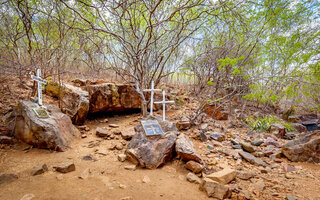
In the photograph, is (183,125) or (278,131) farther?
(278,131)

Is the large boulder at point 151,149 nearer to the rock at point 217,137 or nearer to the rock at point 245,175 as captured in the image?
the rock at point 245,175

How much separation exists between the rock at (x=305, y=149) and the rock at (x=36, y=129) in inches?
217

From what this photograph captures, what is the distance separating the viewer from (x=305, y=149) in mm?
3303

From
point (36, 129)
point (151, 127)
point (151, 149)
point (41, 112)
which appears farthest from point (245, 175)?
point (41, 112)

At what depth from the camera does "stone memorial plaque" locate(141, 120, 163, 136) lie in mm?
3569

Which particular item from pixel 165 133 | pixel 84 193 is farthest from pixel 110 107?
pixel 84 193

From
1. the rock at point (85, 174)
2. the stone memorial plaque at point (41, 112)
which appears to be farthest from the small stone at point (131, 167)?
the stone memorial plaque at point (41, 112)

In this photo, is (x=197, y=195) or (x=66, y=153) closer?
(x=197, y=195)

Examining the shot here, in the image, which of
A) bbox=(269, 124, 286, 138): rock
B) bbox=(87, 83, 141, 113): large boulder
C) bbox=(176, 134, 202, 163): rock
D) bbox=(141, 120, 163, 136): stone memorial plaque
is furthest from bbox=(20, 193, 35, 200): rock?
bbox=(269, 124, 286, 138): rock

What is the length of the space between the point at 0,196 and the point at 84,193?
3.31 feet

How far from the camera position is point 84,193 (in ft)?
6.55

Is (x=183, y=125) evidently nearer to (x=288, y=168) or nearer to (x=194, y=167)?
(x=194, y=167)

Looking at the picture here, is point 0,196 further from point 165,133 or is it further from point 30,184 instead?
point 165,133

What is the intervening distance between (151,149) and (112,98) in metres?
3.88
